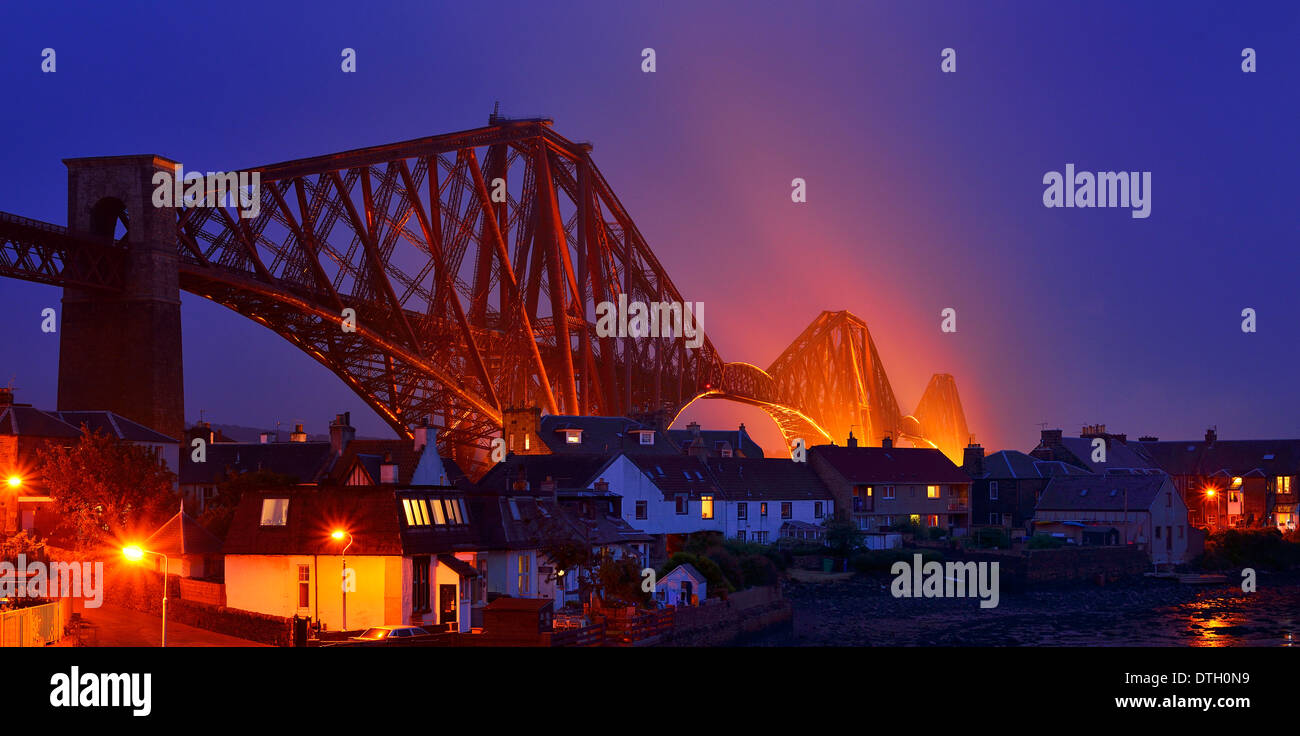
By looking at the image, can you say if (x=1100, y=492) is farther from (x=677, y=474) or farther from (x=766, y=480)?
(x=677, y=474)

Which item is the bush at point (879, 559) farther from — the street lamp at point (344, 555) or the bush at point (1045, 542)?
the street lamp at point (344, 555)

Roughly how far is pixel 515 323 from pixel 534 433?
24.8m

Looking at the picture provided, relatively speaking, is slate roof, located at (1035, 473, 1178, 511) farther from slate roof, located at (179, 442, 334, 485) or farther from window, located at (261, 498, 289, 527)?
window, located at (261, 498, 289, 527)

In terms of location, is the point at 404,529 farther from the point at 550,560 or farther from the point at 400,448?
the point at 400,448

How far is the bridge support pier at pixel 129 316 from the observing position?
66375 millimetres

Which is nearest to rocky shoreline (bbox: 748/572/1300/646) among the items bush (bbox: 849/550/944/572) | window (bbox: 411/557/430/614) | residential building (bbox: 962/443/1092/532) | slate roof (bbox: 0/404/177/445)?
bush (bbox: 849/550/944/572)

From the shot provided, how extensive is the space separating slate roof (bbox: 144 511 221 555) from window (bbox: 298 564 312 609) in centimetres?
840

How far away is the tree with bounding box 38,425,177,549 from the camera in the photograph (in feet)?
180

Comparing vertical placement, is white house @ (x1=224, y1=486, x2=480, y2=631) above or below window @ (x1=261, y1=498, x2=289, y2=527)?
below

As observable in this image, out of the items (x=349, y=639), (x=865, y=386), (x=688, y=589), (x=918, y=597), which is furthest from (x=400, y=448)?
(x=865, y=386)

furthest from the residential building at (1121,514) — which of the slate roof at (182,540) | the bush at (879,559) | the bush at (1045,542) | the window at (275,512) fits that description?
the window at (275,512)

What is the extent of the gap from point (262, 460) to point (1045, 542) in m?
49.7

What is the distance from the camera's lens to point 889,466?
9650 cm

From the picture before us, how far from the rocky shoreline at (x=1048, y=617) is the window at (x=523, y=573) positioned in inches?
416
